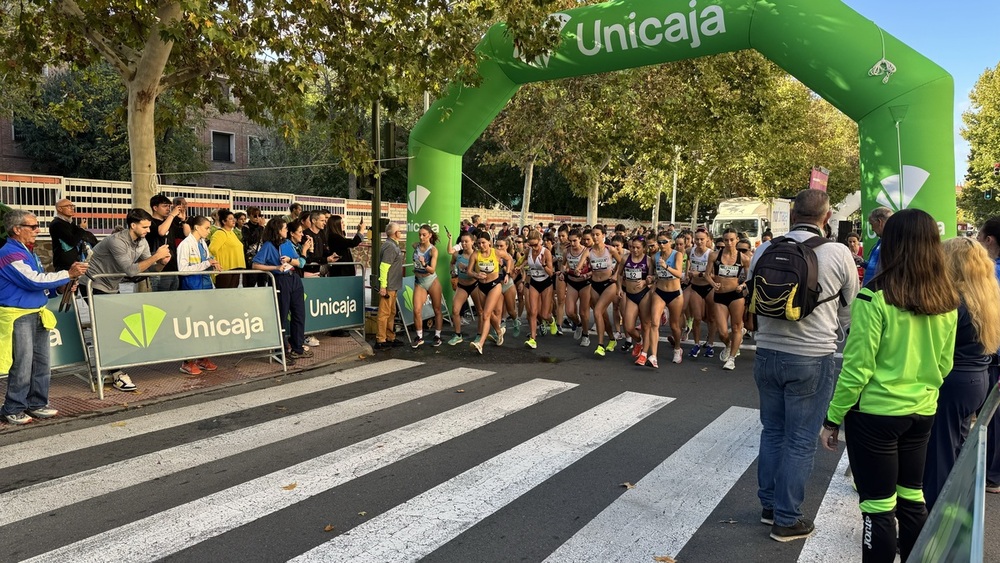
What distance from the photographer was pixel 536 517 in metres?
4.11

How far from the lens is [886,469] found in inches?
120

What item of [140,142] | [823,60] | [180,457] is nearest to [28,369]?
[180,457]

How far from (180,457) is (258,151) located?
1489 inches

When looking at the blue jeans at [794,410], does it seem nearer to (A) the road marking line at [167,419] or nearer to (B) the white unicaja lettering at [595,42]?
(A) the road marking line at [167,419]

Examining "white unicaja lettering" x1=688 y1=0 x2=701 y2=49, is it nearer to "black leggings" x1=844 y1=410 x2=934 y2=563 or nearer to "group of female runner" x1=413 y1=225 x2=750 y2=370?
"group of female runner" x1=413 y1=225 x2=750 y2=370

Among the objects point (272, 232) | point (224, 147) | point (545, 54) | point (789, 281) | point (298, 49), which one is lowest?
point (789, 281)

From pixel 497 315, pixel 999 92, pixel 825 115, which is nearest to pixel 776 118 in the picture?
pixel 497 315

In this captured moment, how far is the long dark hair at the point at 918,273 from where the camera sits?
2957 mm

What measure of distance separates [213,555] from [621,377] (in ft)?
18.1

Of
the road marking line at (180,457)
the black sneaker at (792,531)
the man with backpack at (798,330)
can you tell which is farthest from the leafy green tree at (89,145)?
the black sneaker at (792,531)

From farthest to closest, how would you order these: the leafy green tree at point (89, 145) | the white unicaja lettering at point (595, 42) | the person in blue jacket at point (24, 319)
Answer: the leafy green tree at point (89, 145) → the white unicaja lettering at point (595, 42) → the person in blue jacket at point (24, 319)

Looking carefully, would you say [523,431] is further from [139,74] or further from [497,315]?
[139,74]

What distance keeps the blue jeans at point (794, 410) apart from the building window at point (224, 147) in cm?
4074

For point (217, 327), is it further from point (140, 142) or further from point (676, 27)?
point (676, 27)
